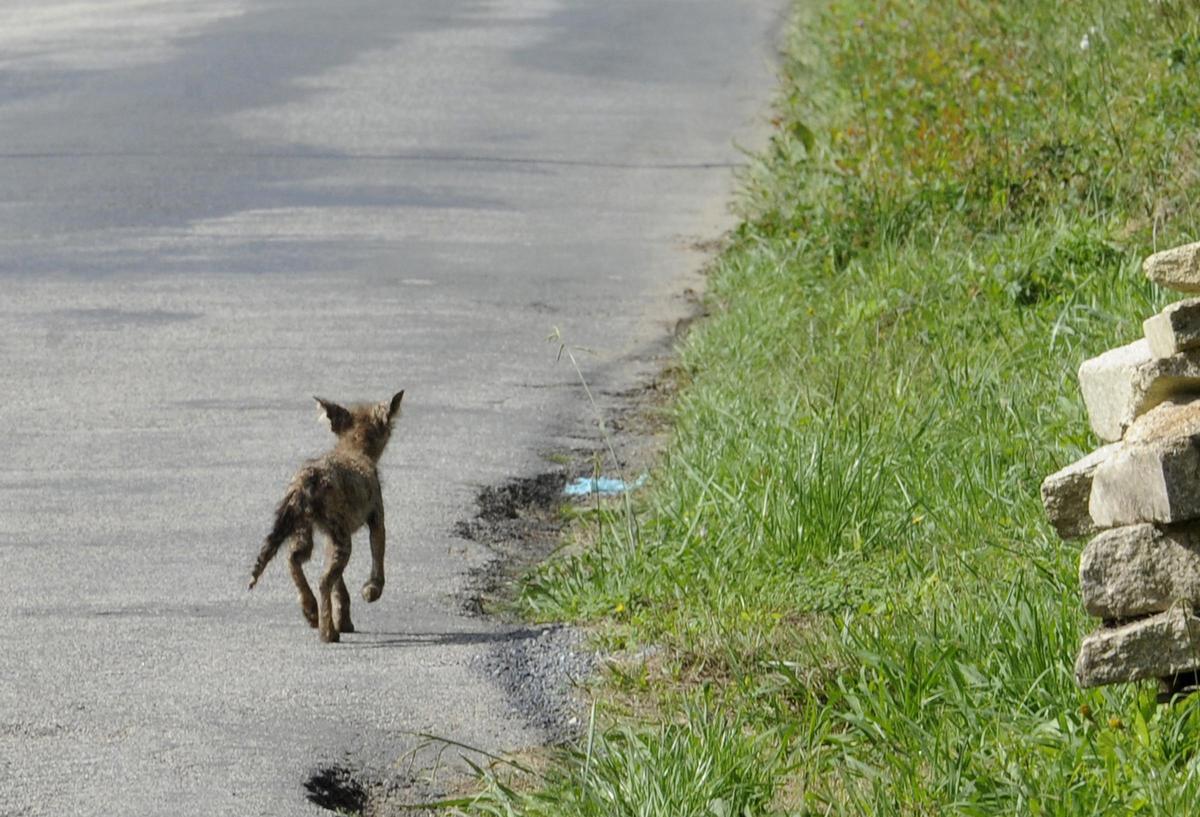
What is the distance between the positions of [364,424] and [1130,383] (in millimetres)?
2846

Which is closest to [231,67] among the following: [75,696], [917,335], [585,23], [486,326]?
[585,23]

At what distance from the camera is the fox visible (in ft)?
20.1

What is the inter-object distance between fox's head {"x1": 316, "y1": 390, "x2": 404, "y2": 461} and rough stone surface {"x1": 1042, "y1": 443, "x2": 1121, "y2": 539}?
Answer: 2577 millimetres

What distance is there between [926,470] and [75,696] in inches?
112

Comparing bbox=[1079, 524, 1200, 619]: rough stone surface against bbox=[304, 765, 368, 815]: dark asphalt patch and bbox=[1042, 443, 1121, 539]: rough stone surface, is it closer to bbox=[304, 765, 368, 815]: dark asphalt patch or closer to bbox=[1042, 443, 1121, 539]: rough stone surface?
bbox=[1042, 443, 1121, 539]: rough stone surface

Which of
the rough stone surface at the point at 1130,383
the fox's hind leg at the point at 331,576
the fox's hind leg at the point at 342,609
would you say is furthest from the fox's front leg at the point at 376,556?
the rough stone surface at the point at 1130,383

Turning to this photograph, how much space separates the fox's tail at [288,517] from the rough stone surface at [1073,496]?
2.29 m

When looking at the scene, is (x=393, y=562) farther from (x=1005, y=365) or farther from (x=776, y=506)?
(x=1005, y=365)

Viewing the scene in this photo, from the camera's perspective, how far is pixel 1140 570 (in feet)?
15.1

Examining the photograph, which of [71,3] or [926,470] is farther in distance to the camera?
[71,3]

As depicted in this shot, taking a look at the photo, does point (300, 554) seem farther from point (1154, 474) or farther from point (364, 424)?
point (1154, 474)

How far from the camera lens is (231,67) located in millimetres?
17875

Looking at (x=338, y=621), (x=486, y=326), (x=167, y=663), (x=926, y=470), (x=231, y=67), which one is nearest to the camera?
(x=167, y=663)

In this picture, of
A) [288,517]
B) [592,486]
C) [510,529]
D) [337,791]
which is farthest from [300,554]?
[592,486]
